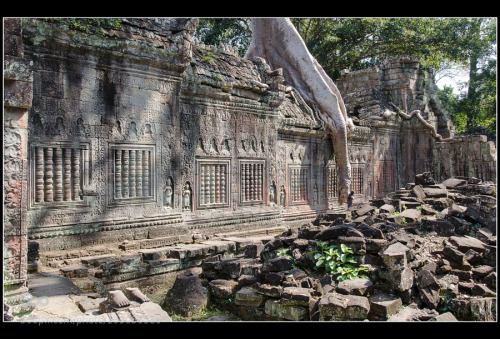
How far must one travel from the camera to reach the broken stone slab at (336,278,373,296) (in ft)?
15.6

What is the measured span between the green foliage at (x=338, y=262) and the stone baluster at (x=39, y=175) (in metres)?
4.13

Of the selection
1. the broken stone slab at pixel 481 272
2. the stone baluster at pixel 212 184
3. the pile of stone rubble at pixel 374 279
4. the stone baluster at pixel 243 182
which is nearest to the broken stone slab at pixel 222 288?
the pile of stone rubble at pixel 374 279

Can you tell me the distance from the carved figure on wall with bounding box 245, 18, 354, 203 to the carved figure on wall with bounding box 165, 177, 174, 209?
596cm

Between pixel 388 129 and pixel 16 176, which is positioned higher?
pixel 388 129

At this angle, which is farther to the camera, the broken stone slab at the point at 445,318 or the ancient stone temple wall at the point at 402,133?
the ancient stone temple wall at the point at 402,133

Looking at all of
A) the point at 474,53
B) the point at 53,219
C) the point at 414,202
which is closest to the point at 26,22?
the point at 53,219

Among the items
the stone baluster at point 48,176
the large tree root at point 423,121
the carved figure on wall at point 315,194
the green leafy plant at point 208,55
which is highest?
the green leafy plant at point 208,55

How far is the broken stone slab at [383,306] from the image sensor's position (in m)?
4.43

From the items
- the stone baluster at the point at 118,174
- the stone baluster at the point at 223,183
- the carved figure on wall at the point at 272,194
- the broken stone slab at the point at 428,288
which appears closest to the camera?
the broken stone slab at the point at 428,288

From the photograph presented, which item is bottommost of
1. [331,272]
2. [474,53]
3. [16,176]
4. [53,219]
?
[331,272]

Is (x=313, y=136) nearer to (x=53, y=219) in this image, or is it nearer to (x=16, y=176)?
(x=53, y=219)

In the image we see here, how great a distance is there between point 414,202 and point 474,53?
17566mm

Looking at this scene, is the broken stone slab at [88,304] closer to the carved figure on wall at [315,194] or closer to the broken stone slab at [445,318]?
the broken stone slab at [445,318]

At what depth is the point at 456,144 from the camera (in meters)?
16.0
